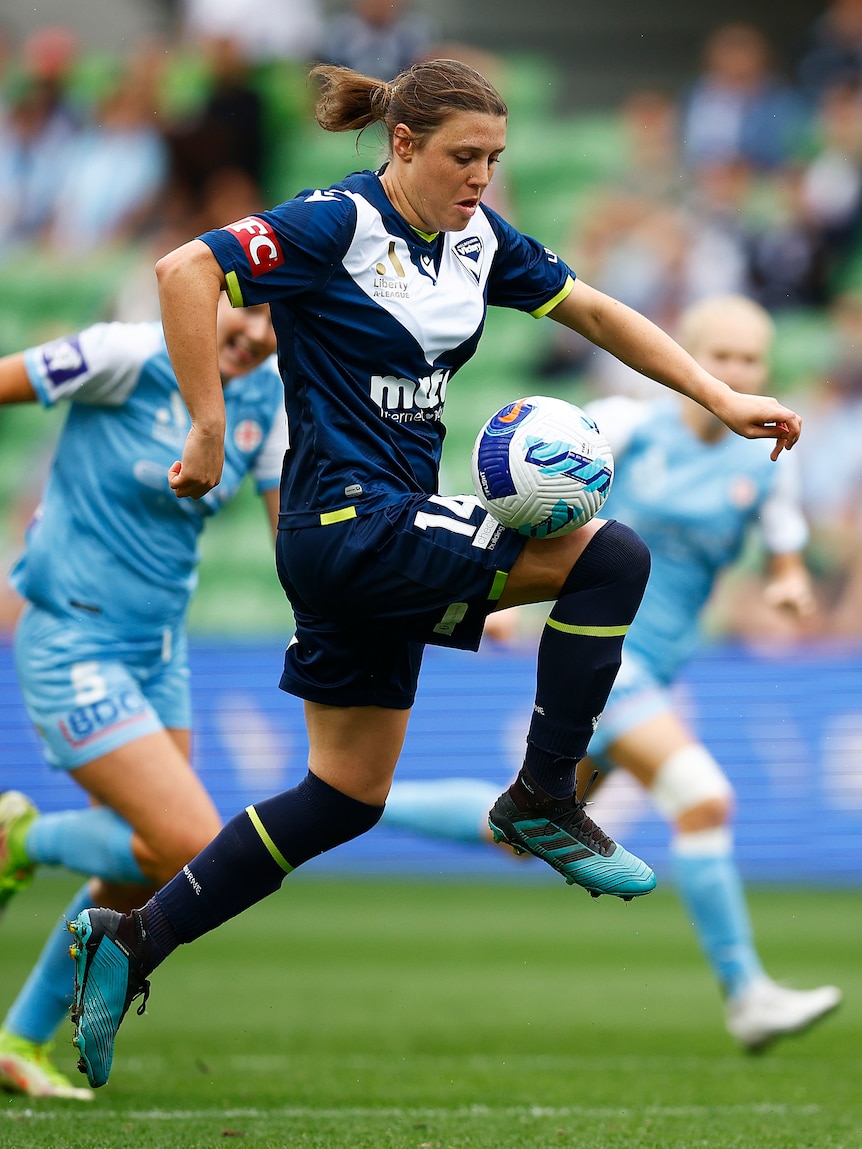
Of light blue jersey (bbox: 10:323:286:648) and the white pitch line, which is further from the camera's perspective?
light blue jersey (bbox: 10:323:286:648)

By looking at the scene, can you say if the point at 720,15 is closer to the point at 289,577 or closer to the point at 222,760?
the point at 222,760

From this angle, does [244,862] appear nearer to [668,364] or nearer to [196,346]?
[196,346]

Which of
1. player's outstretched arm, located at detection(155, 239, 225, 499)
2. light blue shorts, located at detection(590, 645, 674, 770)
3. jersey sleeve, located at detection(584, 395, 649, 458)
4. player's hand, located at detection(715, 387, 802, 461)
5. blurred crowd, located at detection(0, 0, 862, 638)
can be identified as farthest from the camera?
blurred crowd, located at detection(0, 0, 862, 638)

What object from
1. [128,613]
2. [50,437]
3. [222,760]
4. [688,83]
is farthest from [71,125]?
[128,613]

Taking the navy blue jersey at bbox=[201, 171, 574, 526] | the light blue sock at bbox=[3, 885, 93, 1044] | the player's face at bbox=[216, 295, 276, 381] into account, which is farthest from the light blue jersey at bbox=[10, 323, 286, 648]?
the navy blue jersey at bbox=[201, 171, 574, 526]

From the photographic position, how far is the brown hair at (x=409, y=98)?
3770 mm

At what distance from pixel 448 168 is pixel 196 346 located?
744mm

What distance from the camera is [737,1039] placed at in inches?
244

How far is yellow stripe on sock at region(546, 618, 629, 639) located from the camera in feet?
12.3

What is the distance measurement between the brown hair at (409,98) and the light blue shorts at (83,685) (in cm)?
194

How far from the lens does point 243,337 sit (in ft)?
16.7

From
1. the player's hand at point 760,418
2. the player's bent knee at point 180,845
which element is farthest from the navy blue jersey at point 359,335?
the player's bent knee at point 180,845

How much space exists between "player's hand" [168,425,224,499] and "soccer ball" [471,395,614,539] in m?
0.59

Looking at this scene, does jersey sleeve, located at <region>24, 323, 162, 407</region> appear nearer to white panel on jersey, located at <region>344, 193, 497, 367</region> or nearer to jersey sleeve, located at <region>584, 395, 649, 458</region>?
white panel on jersey, located at <region>344, 193, 497, 367</region>
